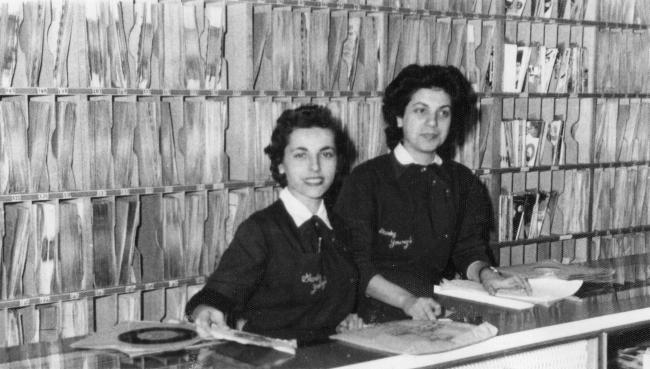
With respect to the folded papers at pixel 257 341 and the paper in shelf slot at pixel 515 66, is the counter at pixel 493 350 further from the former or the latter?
the paper in shelf slot at pixel 515 66

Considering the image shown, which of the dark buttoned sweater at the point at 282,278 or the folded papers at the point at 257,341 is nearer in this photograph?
the folded papers at the point at 257,341

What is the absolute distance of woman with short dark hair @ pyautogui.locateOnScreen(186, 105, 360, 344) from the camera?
216 cm

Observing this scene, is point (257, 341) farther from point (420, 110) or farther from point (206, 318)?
point (420, 110)

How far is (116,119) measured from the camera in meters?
3.34

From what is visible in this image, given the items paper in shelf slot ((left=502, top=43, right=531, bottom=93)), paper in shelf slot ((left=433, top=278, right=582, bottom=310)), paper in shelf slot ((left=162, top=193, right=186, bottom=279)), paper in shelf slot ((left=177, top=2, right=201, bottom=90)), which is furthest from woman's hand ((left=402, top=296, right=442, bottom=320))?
paper in shelf slot ((left=502, top=43, right=531, bottom=93))

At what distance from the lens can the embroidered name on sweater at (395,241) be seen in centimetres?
274

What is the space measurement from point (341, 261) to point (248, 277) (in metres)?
0.36

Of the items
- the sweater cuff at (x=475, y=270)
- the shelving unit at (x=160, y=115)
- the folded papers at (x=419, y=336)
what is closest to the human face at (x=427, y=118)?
the sweater cuff at (x=475, y=270)

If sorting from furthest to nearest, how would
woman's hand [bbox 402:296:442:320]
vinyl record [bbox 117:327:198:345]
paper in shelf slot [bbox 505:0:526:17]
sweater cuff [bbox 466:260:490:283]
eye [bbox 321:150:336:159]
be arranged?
paper in shelf slot [bbox 505:0:526:17], sweater cuff [bbox 466:260:490:283], eye [bbox 321:150:336:159], woman's hand [bbox 402:296:442:320], vinyl record [bbox 117:327:198:345]

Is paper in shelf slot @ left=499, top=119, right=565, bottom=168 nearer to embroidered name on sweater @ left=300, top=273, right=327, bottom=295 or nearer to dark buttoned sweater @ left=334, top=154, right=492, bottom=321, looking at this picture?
dark buttoned sweater @ left=334, top=154, right=492, bottom=321

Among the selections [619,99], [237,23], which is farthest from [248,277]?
[619,99]

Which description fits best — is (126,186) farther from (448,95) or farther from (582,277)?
(582,277)

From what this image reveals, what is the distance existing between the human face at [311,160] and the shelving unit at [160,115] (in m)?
1.05

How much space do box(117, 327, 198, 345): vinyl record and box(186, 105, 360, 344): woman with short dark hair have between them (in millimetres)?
331
